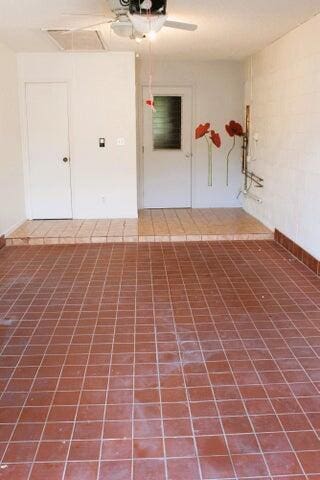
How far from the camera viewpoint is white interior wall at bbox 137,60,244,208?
24.4ft

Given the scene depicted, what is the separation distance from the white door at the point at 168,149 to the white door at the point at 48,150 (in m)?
1.42

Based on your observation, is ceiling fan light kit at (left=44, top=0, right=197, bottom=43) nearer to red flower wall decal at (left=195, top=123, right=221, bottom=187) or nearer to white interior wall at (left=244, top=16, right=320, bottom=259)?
white interior wall at (left=244, top=16, right=320, bottom=259)

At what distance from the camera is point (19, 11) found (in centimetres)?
416

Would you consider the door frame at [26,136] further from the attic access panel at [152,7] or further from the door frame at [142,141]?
the attic access panel at [152,7]

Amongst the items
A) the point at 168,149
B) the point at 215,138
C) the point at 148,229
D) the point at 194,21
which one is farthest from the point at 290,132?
the point at 168,149

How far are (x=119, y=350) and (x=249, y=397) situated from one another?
36.8 inches

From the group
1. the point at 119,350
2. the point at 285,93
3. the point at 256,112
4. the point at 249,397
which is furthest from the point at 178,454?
the point at 256,112

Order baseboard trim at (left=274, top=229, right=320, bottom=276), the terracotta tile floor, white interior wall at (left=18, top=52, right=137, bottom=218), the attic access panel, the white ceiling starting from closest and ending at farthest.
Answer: the terracotta tile floor → the attic access panel → the white ceiling → baseboard trim at (left=274, top=229, right=320, bottom=276) → white interior wall at (left=18, top=52, right=137, bottom=218)

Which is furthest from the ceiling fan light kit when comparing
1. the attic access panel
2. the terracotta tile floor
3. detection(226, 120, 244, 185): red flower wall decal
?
detection(226, 120, 244, 185): red flower wall decal

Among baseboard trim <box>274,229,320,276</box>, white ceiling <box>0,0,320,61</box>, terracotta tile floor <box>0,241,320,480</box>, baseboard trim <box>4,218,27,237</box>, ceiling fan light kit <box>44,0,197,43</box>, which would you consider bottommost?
terracotta tile floor <box>0,241,320,480</box>

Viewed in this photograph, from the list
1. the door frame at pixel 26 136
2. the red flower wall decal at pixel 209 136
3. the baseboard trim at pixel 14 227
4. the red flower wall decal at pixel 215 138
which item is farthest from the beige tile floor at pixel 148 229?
the red flower wall decal at pixel 215 138

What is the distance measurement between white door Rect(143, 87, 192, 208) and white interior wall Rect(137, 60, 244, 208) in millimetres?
103

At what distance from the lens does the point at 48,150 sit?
6.85 meters

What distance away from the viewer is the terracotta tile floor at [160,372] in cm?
207
